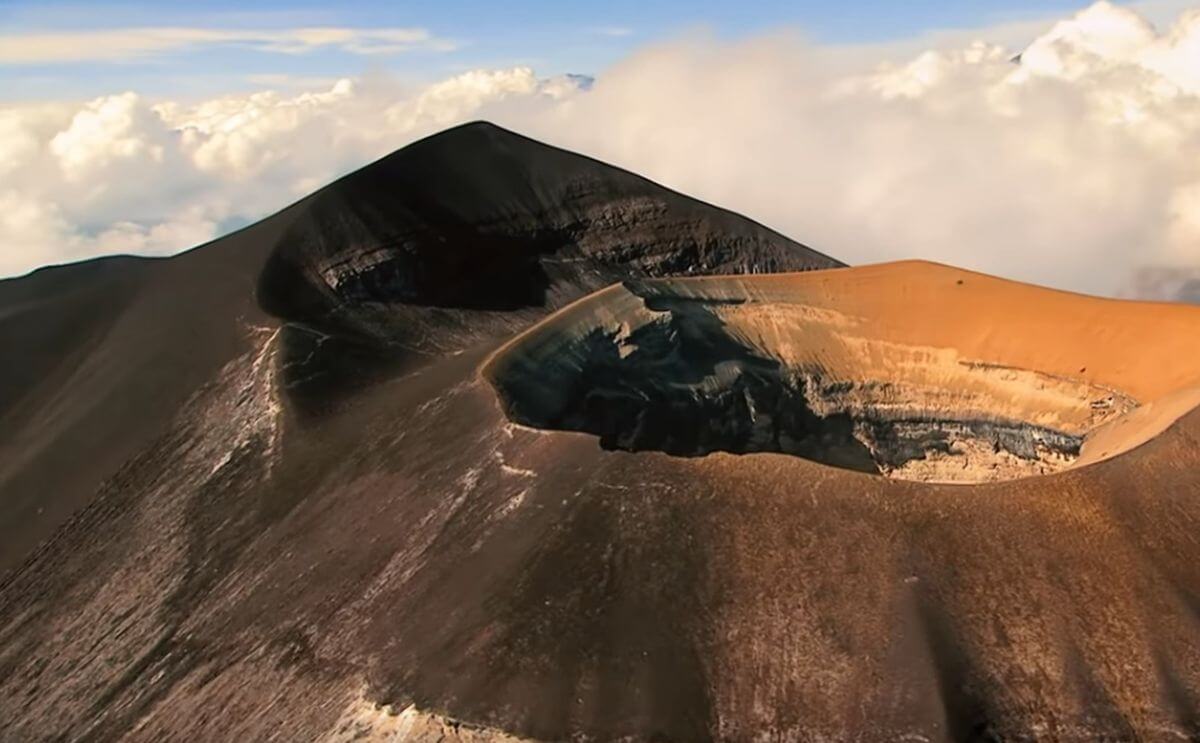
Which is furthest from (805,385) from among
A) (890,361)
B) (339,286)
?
(339,286)

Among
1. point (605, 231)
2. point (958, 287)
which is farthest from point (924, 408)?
point (605, 231)

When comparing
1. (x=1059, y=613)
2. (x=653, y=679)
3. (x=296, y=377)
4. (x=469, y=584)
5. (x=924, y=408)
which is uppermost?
(x=296, y=377)

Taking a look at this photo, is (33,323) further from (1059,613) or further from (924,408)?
(1059,613)

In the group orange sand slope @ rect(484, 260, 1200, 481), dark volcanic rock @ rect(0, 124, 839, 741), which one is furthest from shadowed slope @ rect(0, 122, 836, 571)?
orange sand slope @ rect(484, 260, 1200, 481)

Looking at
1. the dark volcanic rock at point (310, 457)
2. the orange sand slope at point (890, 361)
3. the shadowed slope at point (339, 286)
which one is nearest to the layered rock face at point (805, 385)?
the orange sand slope at point (890, 361)

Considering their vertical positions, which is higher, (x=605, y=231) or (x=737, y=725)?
(x=605, y=231)

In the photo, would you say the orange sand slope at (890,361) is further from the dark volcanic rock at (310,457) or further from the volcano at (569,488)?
the dark volcanic rock at (310,457)

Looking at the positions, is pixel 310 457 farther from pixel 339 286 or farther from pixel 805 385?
pixel 805 385
